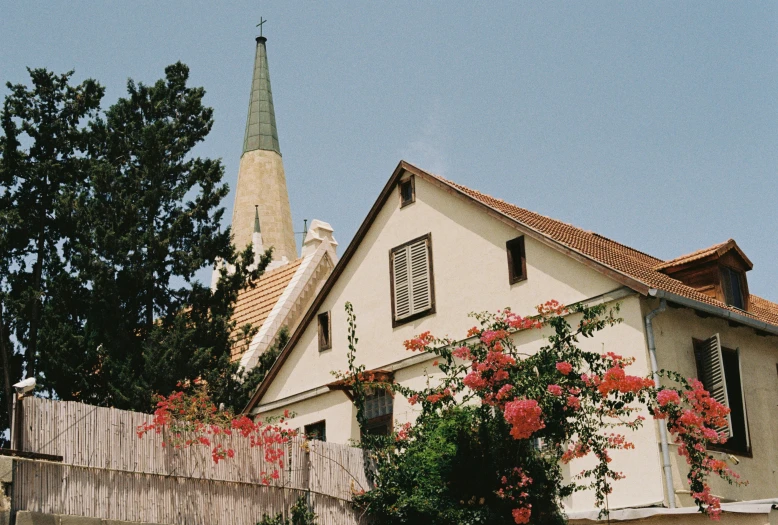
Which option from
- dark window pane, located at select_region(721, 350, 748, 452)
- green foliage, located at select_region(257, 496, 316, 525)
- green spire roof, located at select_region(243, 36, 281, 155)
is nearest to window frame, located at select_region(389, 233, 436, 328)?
dark window pane, located at select_region(721, 350, 748, 452)

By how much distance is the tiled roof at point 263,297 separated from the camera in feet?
107

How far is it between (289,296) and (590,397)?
1606 centimetres

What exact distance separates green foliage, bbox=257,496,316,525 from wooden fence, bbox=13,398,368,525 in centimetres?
12

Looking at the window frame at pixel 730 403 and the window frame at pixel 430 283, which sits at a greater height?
the window frame at pixel 430 283

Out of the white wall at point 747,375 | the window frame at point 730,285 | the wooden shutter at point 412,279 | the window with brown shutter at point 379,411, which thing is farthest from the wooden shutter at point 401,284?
the window frame at point 730,285

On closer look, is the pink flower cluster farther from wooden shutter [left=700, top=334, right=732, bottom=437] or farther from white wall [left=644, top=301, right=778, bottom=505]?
wooden shutter [left=700, top=334, right=732, bottom=437]

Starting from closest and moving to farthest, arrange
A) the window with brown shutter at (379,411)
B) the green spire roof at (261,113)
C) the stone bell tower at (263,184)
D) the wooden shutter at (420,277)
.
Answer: the window with brown shutter at (379,411)
the wooden shutter at (420,277)
the stone bell tower at (263,184)
the green spire roof at (261,113)

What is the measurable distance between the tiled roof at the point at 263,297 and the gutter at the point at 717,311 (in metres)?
14.8

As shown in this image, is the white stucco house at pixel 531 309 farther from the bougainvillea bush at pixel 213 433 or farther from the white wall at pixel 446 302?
the bougainvillea bush at pixel 213 433

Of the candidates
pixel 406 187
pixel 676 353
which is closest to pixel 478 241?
pixel 406 187

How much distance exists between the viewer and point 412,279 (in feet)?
78.7

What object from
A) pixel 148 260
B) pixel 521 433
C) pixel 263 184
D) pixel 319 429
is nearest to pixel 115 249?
pixel 148 260

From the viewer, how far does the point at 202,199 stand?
83.0 feet

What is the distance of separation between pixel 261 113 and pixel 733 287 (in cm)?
3922
